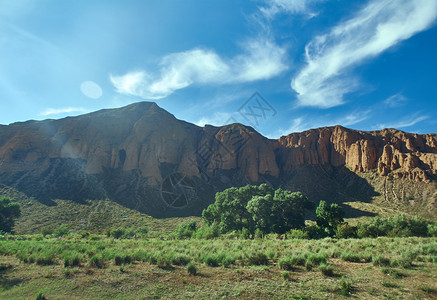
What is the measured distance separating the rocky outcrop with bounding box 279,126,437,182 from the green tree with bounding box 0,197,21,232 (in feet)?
314

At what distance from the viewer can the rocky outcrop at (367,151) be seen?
6250cm

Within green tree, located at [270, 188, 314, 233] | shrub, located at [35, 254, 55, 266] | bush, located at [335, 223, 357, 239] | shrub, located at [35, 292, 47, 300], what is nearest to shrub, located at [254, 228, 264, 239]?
green tree, located at [270, 188, 314, 233]

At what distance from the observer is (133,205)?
189 feet

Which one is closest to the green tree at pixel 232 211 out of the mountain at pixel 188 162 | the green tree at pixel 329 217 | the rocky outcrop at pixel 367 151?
the green tree at pixel 329 217

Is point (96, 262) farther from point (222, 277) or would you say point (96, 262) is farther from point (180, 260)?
point (222, 277)

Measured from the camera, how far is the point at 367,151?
78.1m

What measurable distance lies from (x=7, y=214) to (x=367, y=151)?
111872 millimetres

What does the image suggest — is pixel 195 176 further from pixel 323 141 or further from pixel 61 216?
pixel 323 141

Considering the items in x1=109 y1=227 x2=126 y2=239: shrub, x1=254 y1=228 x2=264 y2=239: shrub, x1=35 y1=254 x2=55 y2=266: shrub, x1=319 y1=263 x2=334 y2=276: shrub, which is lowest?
x1=109 y1=227 x2=126 y2=239: shrub

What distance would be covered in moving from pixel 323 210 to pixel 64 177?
247ft

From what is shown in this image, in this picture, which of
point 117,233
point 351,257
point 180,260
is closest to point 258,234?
point 351,257

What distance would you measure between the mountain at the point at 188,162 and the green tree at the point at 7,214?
24.5 feet

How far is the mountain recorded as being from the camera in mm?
59281

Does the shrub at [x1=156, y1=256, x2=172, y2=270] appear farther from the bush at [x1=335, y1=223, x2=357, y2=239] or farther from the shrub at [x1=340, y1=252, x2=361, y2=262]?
the bush at [x1=335, y1=223, x2=357, y2=239]
